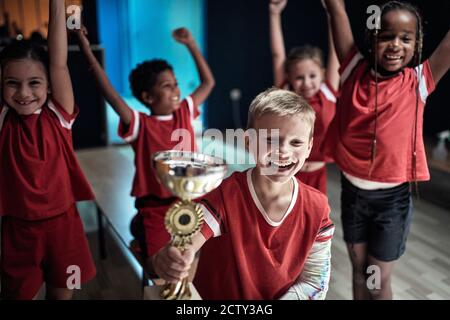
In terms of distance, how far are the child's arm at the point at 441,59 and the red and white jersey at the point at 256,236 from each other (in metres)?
0.35

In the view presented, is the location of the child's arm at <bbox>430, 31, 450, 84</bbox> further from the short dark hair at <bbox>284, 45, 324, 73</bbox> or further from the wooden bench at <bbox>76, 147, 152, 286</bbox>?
the wooden bench at <bbox>76, 147, 152, 286</bbox>

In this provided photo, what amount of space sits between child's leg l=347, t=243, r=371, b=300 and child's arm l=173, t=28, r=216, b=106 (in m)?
0.58

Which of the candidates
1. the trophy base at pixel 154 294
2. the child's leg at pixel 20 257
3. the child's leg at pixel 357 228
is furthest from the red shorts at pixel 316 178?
the child's leg at pixel 20 257

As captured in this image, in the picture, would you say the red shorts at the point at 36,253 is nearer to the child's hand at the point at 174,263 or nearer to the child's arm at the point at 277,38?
the child's hand at the point at 174,263

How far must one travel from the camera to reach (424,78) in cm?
89

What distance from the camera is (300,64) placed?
128 centimetres

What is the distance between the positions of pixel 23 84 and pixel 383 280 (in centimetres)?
93

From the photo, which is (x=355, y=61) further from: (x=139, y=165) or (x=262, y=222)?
(x=139, y=165)

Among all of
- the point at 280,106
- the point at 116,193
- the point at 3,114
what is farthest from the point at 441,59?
the point at 116,193

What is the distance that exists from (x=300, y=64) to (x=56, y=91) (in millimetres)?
729

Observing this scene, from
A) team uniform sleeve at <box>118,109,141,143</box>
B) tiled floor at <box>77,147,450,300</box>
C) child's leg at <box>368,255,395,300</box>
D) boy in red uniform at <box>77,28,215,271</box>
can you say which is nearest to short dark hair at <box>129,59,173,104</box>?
boy in red uniform at <box>77,28,215,271</box>

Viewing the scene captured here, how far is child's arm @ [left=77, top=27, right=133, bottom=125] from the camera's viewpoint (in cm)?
81

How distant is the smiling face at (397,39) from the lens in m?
0.84

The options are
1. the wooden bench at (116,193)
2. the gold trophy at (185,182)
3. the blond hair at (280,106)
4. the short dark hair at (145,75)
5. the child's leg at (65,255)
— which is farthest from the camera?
the wooden bench at (116,193)
